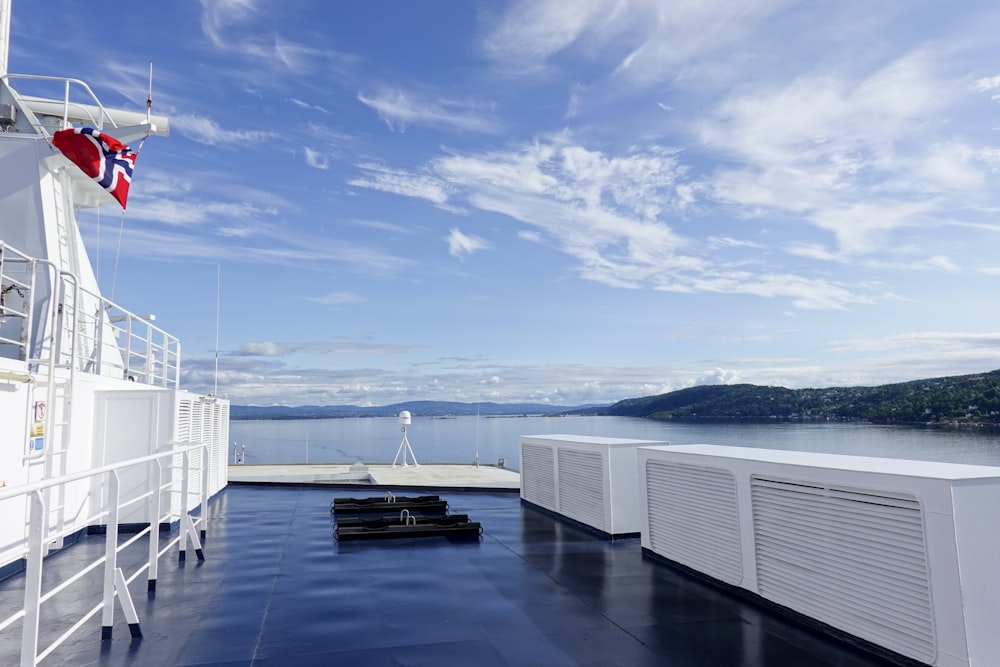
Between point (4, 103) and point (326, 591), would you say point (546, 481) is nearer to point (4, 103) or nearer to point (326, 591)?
point (326, 591)

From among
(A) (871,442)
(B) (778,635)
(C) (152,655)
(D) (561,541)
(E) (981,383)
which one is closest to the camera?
(C) (152,655)

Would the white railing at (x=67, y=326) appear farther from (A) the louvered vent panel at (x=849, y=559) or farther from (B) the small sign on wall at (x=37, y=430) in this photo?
(A) the louvered vent panel at (x=849, y=559)

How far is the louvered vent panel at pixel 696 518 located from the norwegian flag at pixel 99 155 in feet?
29.5

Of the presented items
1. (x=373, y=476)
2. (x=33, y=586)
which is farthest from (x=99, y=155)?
(x=373, y=476)

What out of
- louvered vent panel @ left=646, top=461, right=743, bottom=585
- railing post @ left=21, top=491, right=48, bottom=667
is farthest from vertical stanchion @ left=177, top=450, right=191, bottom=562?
louvered vent panel @ left=646, top=461, right=743, bottom=585

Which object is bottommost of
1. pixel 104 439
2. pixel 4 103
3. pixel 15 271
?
pixel 104 439

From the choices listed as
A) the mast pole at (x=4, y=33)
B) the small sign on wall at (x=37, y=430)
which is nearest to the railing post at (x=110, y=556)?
the small sign on wall at (x=37, y=430)

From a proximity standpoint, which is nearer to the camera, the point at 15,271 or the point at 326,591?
the point at 326,591

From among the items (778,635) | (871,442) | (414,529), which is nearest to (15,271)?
(414,529)

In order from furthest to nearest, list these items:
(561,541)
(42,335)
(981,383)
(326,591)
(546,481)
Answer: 1. (981,383)
2. (546,481)
3. (42,335)
4. (561,541)
5. (326,591)

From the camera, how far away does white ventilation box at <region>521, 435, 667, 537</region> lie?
7.57 m

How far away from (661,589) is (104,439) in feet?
22.7

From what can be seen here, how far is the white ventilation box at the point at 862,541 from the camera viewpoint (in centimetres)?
329

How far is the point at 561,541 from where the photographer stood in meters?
7.51
